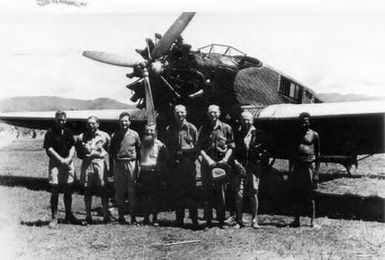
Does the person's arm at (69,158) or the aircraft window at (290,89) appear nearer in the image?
the person's arm at (69,158)

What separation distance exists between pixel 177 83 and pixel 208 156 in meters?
2.20

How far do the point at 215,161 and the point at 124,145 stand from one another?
1.63m

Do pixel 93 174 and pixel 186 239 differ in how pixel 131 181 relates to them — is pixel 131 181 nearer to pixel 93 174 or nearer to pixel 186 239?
pixel 93 174

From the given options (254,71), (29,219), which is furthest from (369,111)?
(29,219)

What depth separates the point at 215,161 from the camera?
675 cm

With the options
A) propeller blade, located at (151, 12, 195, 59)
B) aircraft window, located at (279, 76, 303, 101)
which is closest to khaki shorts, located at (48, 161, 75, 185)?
propeller blade, located at (151, 12, 195, 59)

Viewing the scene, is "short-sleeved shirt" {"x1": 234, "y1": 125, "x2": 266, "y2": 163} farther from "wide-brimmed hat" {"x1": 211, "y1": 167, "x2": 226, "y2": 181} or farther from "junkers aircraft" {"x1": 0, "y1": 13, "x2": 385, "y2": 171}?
"junkers aircraft" {"x1": 0, "y1": 13, "x2": 385, "y2": 171}

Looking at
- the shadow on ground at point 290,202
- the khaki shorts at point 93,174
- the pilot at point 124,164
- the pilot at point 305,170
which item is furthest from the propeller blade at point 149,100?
the pilot at point 305,170

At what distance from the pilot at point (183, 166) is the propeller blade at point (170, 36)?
1619 millimetres

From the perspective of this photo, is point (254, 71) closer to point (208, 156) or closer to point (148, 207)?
point (208, 156)

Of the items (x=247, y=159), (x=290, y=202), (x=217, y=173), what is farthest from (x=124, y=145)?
(x=290, y=202)

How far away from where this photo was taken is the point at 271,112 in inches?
359

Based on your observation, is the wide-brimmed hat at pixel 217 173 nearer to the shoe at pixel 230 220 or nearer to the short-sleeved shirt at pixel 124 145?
the shoe at pixel 230 220

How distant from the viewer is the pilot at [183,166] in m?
6.77
